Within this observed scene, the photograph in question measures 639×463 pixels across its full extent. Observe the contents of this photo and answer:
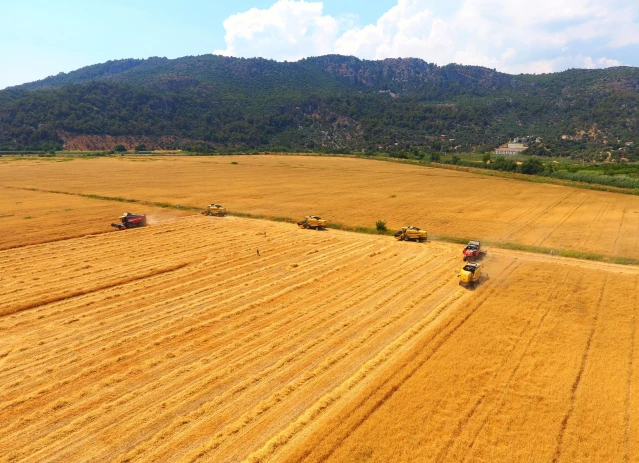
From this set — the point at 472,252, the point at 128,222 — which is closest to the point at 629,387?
the point at 472,252

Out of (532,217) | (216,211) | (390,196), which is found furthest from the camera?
(390,196)

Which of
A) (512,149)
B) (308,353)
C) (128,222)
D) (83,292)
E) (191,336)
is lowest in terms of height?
(83,292)

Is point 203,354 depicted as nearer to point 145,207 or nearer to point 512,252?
point 512,252

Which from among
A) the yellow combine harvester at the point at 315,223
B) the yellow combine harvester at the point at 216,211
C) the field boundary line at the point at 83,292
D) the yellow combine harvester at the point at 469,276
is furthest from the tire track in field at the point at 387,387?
the yellow combine harvester at the point at 216,211

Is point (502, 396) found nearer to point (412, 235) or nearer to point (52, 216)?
point (412, 235)

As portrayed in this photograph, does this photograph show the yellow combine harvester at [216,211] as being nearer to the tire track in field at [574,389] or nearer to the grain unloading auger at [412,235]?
the grain unloading auger at [412,235]

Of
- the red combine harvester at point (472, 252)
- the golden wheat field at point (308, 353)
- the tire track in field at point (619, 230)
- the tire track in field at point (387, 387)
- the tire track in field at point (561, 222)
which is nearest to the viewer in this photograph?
the tire track in field at point (387, 387)
